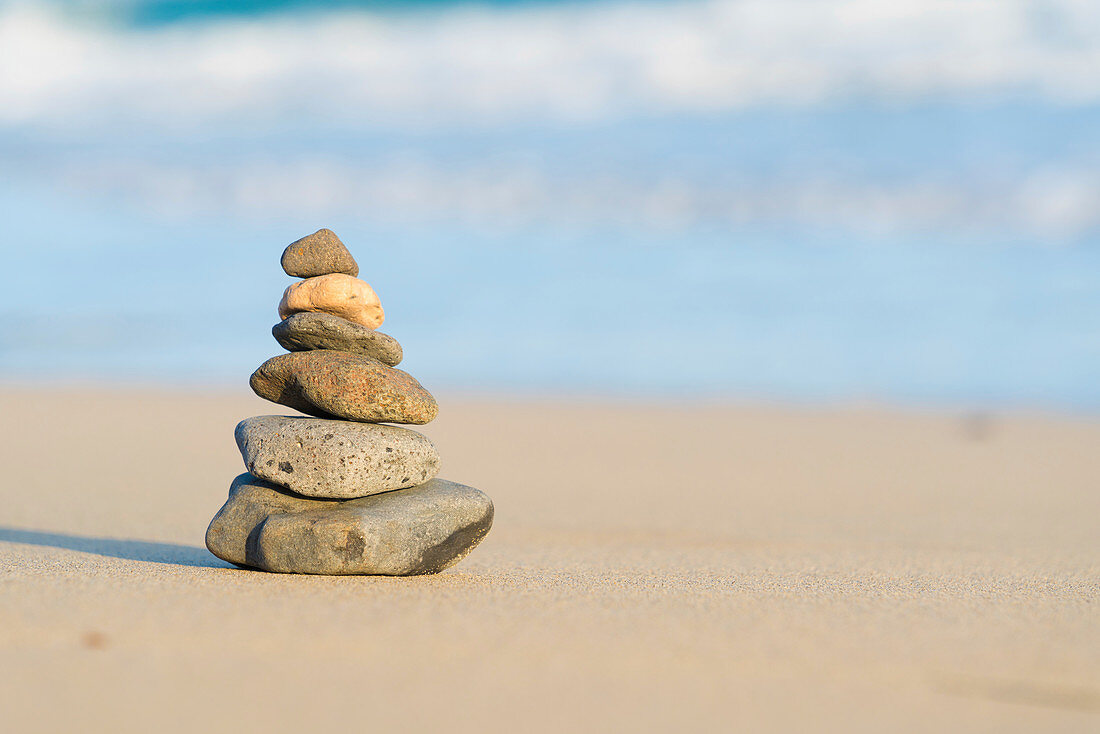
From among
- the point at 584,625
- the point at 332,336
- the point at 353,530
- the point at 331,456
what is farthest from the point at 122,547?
the point at 584,625

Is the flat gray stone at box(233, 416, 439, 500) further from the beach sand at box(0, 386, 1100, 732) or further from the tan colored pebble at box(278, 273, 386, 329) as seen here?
the tan colored pebble at box(278, 273, 386, 329)

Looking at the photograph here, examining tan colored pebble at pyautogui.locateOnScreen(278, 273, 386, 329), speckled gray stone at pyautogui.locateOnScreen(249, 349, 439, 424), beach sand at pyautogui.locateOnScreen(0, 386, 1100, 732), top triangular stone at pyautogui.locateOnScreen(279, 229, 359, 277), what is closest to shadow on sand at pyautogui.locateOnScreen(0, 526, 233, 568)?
beach sand at pyautogui.locateOnScreen(0, 386, 1100, 732)

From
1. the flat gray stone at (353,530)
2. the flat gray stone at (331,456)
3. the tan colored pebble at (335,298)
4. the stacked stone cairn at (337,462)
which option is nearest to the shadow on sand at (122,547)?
the flat gray stone at (353,530)

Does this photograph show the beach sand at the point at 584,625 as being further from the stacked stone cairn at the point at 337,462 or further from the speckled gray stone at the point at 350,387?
the speckled gray stone at the point at 350,387

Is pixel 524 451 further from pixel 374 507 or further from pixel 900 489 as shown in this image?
pixel 374 507

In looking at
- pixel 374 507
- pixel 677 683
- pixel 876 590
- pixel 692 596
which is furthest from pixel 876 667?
pixel 374 507

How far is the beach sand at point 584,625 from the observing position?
421 cm

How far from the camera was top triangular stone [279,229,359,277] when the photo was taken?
737 cm

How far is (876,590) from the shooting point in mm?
6805

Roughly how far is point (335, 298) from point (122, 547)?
10.5 feet

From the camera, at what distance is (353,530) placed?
654cm

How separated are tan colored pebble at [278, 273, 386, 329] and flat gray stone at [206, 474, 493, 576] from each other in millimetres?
1308

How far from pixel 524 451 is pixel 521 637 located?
1419cm

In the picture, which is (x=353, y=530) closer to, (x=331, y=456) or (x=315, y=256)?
(x=331, y=456)
